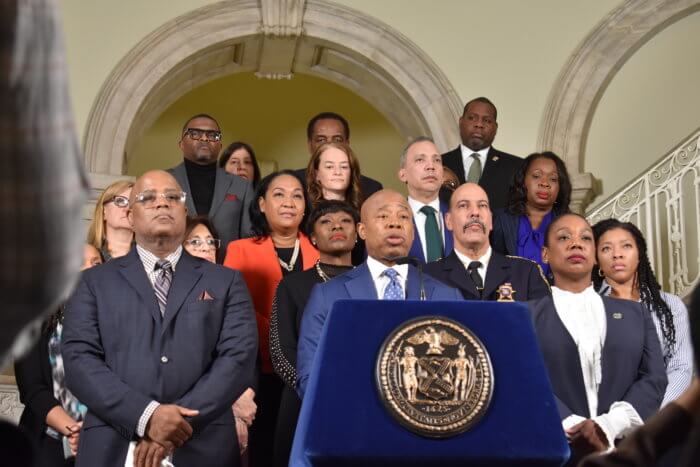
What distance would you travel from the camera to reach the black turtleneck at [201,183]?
236 inches

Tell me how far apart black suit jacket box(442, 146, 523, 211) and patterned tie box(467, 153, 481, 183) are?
50 mm

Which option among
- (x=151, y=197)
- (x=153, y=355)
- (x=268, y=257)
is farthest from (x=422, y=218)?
(x=153, y=355)

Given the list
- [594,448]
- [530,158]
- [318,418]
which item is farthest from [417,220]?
[318,418]

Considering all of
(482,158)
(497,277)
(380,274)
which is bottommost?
(380,274)

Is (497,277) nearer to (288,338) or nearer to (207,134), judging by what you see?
(288,338)

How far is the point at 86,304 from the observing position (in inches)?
158

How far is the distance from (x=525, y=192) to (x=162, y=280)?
2.44 meters

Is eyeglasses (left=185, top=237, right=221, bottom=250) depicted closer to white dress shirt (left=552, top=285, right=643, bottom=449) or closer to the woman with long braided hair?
white dress shirt (left=552, top=285, right=643, bottom=449)

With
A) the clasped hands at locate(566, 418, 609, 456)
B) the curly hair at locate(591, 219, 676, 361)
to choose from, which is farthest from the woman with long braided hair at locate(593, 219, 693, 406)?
the clasped hands at locate(566, 418, 609, 456)

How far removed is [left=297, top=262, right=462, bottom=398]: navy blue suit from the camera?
391cm

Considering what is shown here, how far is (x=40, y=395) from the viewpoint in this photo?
4500 mm

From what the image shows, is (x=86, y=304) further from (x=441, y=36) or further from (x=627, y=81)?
(x=627, y=81)

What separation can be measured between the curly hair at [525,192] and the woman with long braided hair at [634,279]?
1.18 feet

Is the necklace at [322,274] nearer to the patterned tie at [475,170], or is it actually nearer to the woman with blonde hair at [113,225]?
the woman with blonde hair at [113,225]
